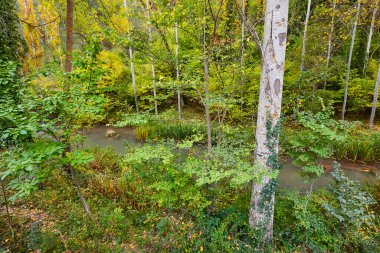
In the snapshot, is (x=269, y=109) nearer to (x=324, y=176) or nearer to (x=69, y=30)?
(x=324, y=176)

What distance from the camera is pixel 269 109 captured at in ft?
8.45

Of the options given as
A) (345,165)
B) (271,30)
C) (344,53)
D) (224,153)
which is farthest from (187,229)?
(344,53)

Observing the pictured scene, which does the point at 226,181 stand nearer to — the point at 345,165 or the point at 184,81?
the point at 184,81

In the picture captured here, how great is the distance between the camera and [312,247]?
2908 mm

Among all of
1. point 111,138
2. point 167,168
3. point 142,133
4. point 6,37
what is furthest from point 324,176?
point 6,37

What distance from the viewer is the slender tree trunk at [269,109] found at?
2377 mm

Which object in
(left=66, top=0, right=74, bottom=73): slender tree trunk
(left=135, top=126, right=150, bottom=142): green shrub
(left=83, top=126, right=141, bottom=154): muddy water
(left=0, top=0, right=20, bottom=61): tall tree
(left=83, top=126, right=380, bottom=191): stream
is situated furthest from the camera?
(left=135, top=126, right=150, bottom=142): green shrub

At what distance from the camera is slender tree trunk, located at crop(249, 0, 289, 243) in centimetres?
238

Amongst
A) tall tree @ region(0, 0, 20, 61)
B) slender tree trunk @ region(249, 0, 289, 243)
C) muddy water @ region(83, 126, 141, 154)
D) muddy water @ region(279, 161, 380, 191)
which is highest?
tall tree @ region(0, 0, 20, 61)

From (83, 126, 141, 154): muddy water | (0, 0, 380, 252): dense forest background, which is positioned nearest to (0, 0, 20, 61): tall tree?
(0, 0, 380, 252): dense forest background

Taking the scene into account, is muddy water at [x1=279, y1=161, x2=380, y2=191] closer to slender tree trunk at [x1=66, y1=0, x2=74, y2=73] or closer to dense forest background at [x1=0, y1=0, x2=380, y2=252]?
dense forest background at [x1=0, y1=0, x2=380, y2=252]

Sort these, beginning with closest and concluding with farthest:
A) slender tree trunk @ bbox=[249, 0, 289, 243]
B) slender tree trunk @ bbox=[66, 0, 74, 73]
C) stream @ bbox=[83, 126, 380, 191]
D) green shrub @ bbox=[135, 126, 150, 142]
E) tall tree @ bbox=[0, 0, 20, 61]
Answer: slender tree trunk @ bbox=[249, 0, 289, 243] → tall tree @ bbox=[0, 0, 20, 61] → slender tree trunk @ bbox=[66, 0, 74, 73] → stream @ bbox=[83, 126, 380, 191] → green shrub @ bbox=[135, 126, 150, 142]

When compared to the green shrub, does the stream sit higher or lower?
lower

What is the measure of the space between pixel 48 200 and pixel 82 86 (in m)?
2.54
